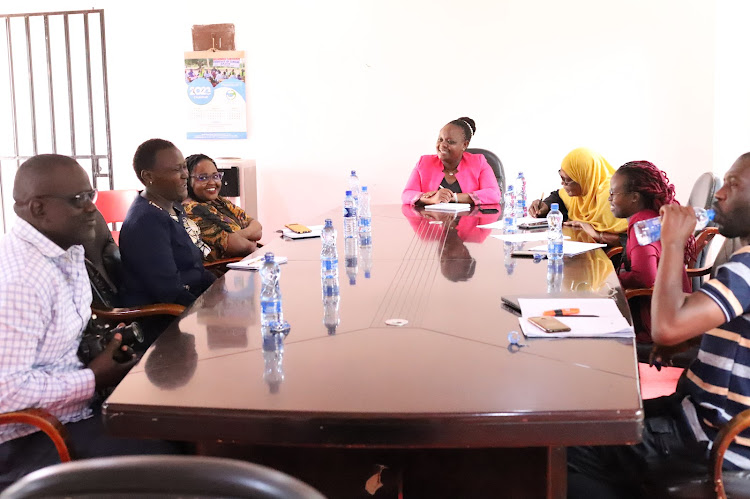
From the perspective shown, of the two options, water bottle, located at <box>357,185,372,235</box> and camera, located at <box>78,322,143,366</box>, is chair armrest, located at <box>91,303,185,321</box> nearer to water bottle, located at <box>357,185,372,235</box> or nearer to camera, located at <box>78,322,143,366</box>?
camera, located at <box>78,322,143,366</box>

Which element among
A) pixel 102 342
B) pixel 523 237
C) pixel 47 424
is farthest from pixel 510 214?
pixel 47 424

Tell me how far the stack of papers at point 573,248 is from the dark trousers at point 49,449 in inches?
62.1

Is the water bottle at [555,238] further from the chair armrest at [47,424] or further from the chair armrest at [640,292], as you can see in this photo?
the chair armrest at [47,424]

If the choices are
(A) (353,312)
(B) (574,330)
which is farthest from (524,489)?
(A) (353,312)

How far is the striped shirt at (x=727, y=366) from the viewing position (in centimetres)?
162

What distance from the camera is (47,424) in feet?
5.27

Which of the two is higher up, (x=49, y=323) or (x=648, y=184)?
(x=648, y=184)

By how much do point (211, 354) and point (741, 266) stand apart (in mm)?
1145

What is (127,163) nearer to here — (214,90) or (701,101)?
(214,90)

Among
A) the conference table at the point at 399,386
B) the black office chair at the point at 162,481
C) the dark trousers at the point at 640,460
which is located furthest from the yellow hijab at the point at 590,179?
the black office chair at the point at 162,481

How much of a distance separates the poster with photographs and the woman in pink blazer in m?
1.77

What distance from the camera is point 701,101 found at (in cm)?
522

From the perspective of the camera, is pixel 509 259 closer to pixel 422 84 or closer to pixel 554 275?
pixel 554 275

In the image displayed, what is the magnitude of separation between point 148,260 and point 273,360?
121 cm
